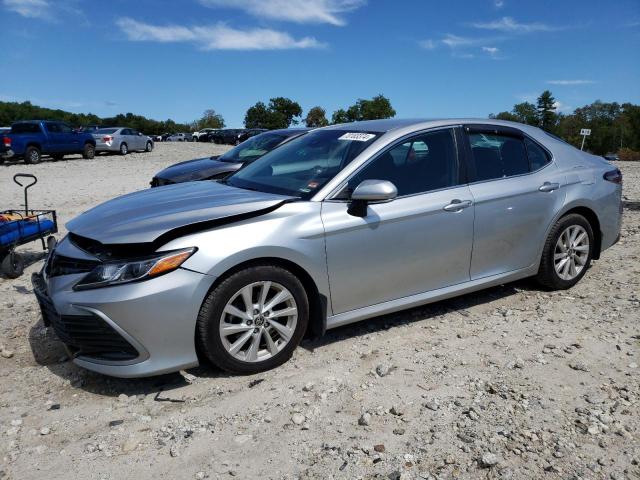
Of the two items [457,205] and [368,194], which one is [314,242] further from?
[457,205]

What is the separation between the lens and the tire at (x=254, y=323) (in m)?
3.42

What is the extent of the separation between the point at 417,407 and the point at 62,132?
23321 millimetres

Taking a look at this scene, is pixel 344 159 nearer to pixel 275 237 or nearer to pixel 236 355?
pixel 275 237

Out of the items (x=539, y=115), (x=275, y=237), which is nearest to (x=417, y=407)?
(x=275, y=237)

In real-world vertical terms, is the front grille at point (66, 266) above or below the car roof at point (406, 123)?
below

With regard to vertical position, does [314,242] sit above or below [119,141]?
below

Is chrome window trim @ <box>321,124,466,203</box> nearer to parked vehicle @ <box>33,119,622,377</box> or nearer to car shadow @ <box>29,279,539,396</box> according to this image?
parked vehicle @ <box>33,119,622,377</box>

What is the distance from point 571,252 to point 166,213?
12.1 feet

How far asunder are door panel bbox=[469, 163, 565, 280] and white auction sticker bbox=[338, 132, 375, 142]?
0.92 metres

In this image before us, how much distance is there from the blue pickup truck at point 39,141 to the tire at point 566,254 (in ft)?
69.7

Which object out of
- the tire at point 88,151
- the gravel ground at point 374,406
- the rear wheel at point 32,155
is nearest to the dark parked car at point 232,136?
the tire at point 88,151

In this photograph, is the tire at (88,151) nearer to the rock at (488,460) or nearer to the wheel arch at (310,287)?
the wheel arch at (310,287)

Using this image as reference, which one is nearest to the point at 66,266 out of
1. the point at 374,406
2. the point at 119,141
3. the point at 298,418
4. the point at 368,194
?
the point at 298,418

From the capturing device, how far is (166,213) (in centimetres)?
365
